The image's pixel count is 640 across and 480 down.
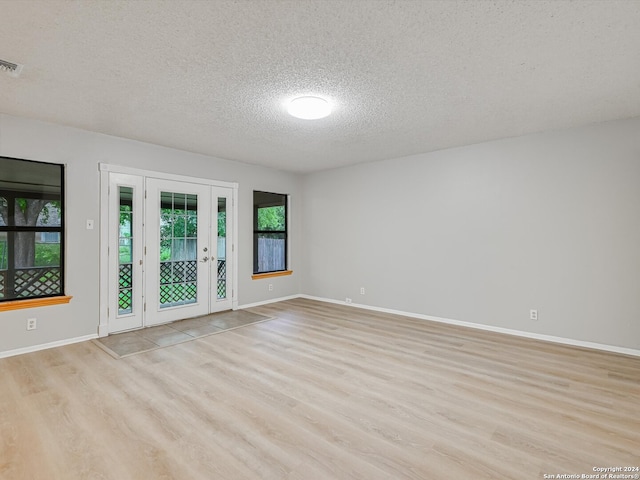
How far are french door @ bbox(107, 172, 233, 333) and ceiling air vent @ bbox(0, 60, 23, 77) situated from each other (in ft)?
5.77

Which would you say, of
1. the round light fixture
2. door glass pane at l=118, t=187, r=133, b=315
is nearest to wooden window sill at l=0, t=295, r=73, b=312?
door glass pane at l=118, t=187, r=133, b=315

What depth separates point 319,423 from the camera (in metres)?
2.21

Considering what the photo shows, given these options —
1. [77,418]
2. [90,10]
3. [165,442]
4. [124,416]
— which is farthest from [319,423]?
[90,10]

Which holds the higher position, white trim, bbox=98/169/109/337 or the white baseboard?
white trim, bbox=98/169/109/337

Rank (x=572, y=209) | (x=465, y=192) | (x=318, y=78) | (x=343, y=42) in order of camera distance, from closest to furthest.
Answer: (x=343, y=42) < (x=318, y=78) < (x=572, y=209) < (x=465, y=192)

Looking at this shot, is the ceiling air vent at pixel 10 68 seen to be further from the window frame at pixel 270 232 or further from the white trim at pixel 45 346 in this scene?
the window frame at pixel 270 232

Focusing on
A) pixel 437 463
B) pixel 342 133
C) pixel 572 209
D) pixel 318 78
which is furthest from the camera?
pixel 342 133

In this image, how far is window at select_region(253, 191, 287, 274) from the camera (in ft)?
19.9

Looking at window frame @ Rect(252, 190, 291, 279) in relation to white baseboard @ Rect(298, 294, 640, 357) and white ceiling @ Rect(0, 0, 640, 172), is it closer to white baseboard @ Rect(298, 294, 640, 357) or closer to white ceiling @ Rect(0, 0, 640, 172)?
A: white baseboard @ Rect(298, 294, 640, 357)

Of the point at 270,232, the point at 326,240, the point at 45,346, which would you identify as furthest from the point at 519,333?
the point at 45,346

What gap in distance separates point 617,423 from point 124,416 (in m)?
3.39

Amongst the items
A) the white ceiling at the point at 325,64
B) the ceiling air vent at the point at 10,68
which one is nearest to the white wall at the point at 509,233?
the white ceiling at the point at 325,64

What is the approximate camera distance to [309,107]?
3.05 metres

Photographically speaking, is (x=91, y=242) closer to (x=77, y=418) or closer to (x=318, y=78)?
(x=77, y=418)
